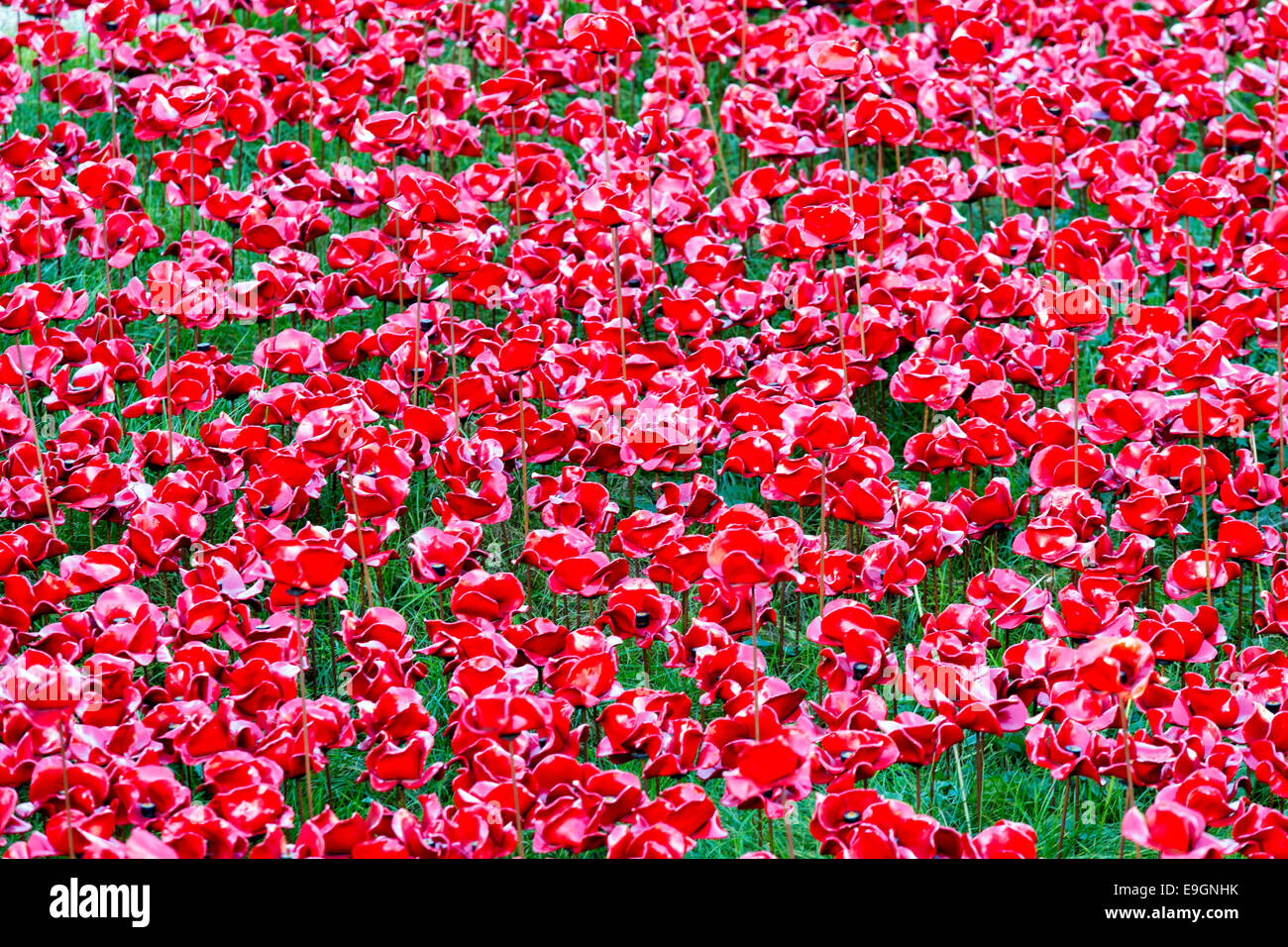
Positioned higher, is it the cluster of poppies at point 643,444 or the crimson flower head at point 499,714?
the cluster of poppies at point 643,444

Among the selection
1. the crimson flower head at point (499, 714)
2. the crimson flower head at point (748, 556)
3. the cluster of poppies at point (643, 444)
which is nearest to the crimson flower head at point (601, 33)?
the cluster of poppies at point (643, 444)

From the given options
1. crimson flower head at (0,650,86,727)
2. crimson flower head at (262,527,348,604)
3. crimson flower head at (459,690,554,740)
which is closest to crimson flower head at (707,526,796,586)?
crimson flower head at (459,690,554,740)

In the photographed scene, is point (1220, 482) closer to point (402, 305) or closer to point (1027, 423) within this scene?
point (1027, 423)

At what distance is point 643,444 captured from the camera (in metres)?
2.81

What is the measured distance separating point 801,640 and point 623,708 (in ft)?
2.57

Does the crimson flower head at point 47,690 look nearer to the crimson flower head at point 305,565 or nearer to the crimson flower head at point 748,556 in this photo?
the crimson flower head at point 305,565

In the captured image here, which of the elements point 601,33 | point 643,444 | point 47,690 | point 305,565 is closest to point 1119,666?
point 643,444

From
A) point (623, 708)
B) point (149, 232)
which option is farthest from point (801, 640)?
point (149, 232)

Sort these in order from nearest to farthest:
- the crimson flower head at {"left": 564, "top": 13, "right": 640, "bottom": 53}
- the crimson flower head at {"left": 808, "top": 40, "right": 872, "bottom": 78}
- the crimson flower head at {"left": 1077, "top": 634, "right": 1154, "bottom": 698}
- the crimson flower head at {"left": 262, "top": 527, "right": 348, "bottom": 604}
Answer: the crimson flower head at {"left": 1077, "top": 634, "right": 1154, "bottom": 698}
the crimson flower head at {"left": 262, "top": 527, "right": 348, "bottom": 604}
the crimson flower head at {"left": 808, "top": 40, "right": 872, "bottom": 78}
the crimson flower head at {"left": 564, "top": 13, "right": 640, "bottom": 53}

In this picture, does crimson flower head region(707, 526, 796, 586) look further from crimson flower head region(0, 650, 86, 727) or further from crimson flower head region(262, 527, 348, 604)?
crimson flower head region(0, 650, 86, 727)

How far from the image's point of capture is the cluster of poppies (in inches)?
86.2

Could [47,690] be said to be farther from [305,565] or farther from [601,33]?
[601,33]

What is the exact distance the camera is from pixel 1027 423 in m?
2.89

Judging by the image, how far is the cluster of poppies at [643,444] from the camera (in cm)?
219
